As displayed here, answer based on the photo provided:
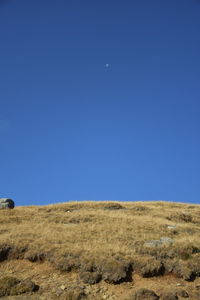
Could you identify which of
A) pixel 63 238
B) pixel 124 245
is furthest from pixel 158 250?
pixel 63 238

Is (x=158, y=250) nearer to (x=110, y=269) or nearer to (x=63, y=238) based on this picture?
(x=110, y=269)

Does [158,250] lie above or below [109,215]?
below

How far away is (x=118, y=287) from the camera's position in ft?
64.8

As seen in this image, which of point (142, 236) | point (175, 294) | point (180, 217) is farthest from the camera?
point (180, 217)

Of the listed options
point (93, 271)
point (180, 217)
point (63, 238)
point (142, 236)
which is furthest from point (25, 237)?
point (180, 217)

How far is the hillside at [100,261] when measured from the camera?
18969 mm

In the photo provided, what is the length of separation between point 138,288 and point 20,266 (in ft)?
26.7

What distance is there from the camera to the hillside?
18969 millimetres

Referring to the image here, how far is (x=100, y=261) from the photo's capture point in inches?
842

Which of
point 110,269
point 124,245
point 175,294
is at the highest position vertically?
point 124,245

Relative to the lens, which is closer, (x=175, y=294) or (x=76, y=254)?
(x=175, y=294)

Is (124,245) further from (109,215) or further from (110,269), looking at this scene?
(109,215)

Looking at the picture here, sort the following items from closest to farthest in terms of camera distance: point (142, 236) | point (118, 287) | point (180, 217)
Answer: point (118, 287), point (142, 236), point (180, 217)

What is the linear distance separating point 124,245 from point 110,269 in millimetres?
4142
